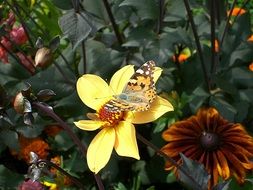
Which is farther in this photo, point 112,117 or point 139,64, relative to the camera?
point 139,64

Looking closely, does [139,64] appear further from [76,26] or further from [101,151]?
[101,151]

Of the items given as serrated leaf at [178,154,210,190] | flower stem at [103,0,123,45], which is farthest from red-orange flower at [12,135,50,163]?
serrated leaf at [178,154,210,190]

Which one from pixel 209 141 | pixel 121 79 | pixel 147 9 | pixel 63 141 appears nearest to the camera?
A: pixel 121 79

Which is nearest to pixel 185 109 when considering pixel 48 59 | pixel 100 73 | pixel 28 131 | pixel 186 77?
pixel 186 77

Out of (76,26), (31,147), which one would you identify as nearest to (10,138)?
(31,147)

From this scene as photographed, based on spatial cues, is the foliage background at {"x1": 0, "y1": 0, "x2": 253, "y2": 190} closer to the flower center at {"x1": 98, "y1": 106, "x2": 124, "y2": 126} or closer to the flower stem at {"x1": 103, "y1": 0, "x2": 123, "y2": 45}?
the flower stem at {"x1": 103, "y1": 0, "x2": 123, "y2": 45}

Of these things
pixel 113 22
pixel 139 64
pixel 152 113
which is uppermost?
pixel 152 113

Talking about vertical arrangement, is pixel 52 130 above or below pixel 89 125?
below
